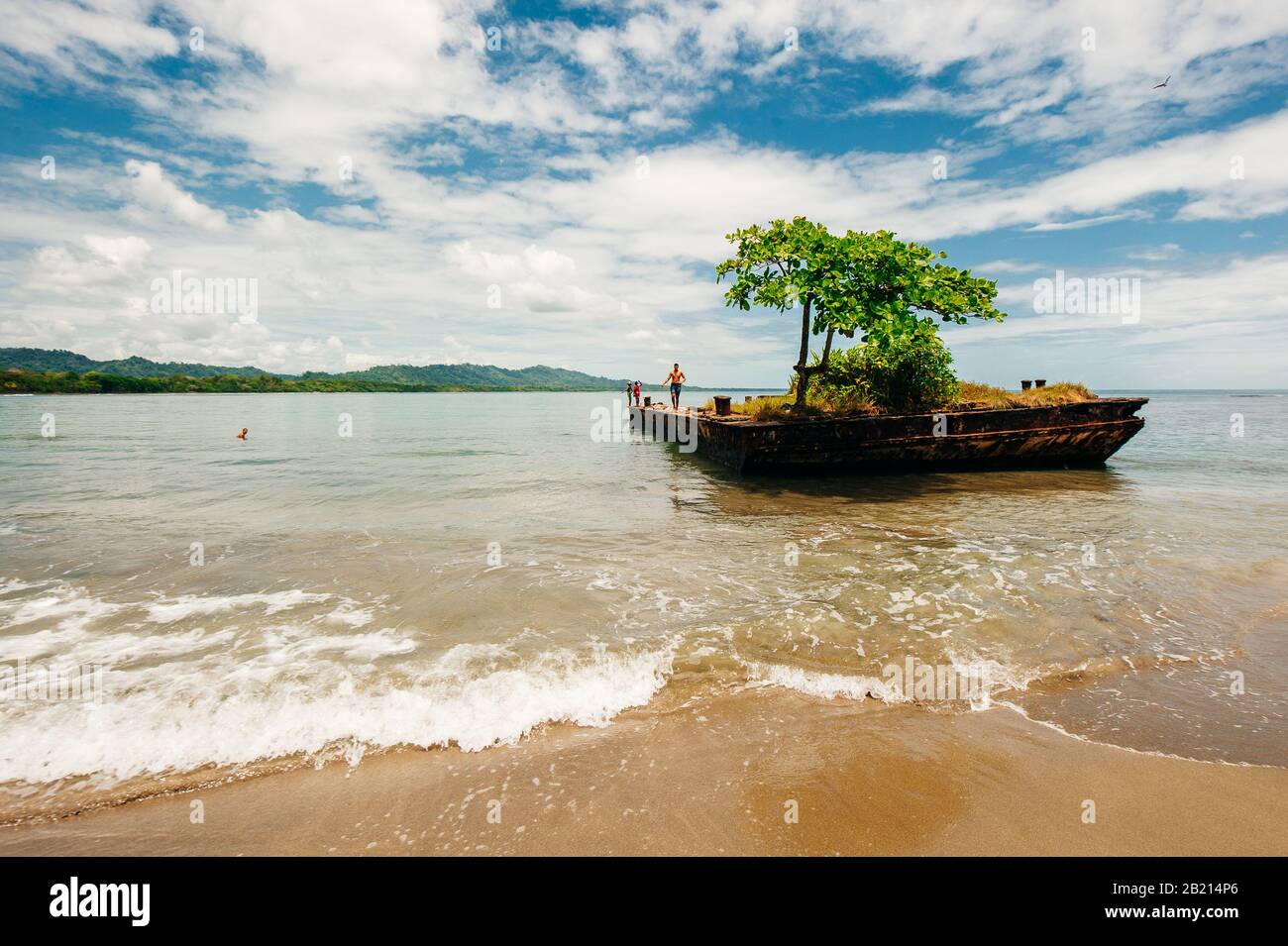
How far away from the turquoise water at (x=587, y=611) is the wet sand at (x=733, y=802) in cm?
42

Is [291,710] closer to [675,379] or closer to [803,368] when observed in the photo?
[803,368]

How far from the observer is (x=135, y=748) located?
4406 mm

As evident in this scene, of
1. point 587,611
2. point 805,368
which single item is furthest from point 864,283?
point 587,611

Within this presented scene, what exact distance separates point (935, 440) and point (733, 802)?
55.3ft

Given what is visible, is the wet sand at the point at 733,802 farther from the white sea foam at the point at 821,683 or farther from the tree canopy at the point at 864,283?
the tree canopy at the point at 864,283

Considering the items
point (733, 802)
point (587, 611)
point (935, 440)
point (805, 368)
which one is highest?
point (805, 368)

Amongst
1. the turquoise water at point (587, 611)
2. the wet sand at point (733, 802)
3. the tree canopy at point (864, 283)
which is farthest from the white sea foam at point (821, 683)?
the tree canopy at point (864, 283)

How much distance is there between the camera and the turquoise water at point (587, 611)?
15.6 feet

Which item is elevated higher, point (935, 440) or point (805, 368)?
point (805, 368)

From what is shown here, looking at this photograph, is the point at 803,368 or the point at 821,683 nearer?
the point at 821,683

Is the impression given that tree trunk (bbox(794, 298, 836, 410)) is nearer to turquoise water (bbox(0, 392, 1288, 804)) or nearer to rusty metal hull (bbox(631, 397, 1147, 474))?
rusty metal hull (bbox(631, 397, 1147, 474))

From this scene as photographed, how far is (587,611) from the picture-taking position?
285 inches

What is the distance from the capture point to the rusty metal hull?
17.2m
